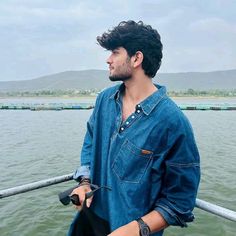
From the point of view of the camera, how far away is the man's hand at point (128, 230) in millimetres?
2201

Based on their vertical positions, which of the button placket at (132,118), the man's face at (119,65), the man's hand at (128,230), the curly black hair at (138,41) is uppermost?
the curly black hair at (138,41)

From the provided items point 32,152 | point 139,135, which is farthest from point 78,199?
point 32,152

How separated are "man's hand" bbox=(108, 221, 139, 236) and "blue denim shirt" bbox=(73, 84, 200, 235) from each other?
0.53ft

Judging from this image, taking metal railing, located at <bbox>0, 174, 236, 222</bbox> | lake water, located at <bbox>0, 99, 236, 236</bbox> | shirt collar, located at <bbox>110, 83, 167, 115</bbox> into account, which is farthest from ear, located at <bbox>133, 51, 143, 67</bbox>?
lake water, located at <bbox>0, 99, 236, 236</bbox>

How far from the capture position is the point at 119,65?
2572 mm

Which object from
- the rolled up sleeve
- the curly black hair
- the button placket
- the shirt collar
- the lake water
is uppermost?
the curly black hair

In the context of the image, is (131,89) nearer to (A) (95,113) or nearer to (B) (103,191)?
(A) (95,113)

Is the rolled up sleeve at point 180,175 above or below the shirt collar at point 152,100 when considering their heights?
below

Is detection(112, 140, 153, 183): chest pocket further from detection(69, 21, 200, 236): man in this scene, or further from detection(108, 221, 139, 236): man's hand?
detection(108, 221, 139, 236): man's hand

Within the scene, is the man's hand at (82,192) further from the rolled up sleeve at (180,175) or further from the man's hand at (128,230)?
the rolled up sleeve at (180,175)

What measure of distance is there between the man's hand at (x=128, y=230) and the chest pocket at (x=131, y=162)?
0.98ft

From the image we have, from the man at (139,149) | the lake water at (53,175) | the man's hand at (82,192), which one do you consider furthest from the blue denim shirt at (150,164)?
the lake water at (53,175)

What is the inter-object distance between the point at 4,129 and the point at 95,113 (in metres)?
33.7

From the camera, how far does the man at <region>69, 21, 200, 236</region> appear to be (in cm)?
229
